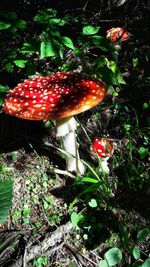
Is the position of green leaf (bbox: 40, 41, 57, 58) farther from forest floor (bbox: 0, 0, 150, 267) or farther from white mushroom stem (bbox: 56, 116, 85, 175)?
forest floor (bbox: 0, 0, 150, 267)

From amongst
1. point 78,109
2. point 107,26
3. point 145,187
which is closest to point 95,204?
point 145,187

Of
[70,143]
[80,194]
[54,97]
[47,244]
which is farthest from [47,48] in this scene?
[47,244]

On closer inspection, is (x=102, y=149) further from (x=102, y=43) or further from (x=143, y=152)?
(x=102, y=43)

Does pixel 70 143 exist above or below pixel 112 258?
above

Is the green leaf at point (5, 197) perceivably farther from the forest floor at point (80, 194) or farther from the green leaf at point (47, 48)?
→ the green leaf at point (47, 48)

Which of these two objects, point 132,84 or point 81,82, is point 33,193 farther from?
point 132,84

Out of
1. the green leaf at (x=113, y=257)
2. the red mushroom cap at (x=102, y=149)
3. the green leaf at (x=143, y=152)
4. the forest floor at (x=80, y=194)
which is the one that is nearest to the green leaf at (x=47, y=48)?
the forest floor at (x=80, y=194)
